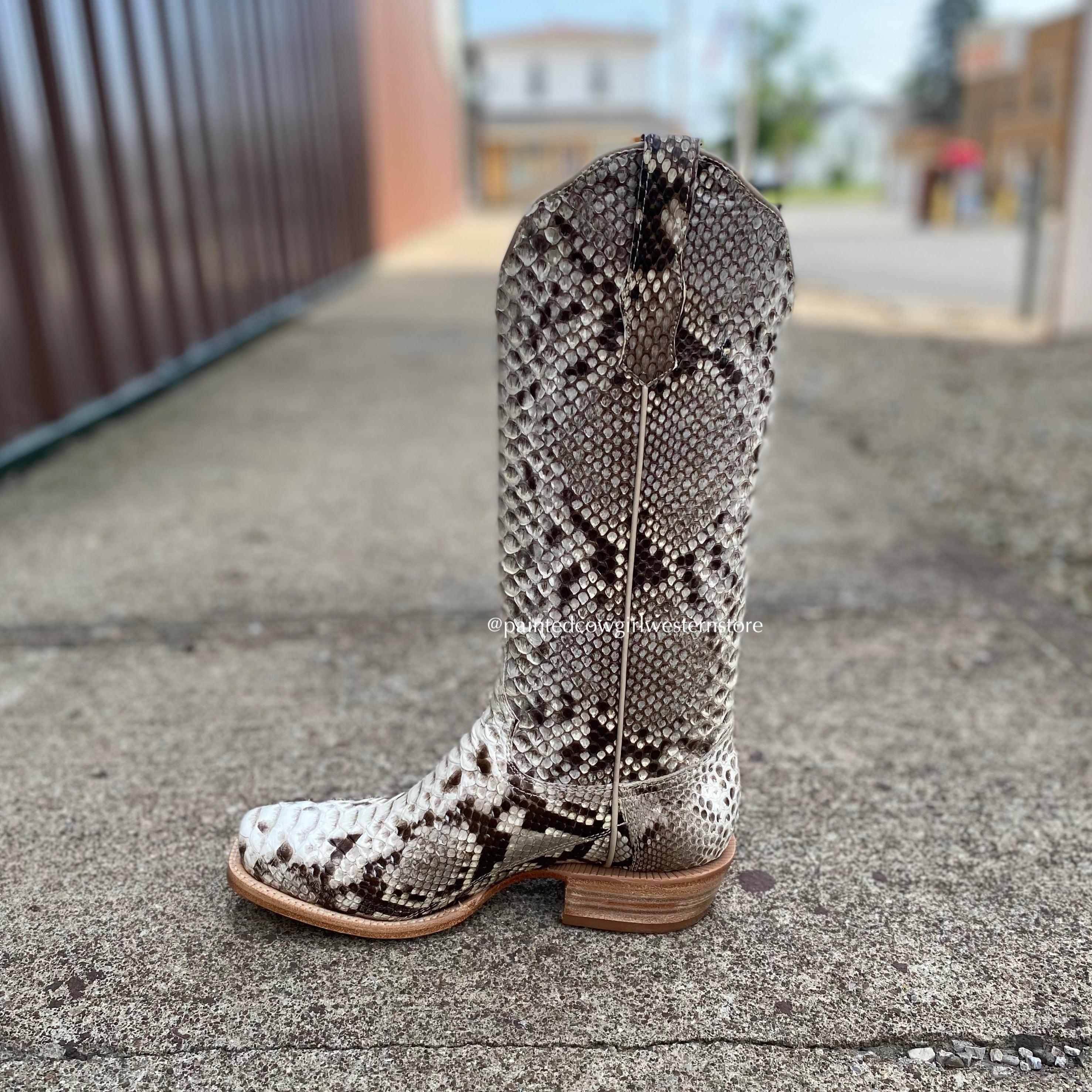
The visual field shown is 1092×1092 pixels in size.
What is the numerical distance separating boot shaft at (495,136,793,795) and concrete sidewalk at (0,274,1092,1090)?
0.25 metres

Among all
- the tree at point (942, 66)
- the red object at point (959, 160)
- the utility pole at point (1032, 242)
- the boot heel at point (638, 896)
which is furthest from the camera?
the tree at point (942, 66)

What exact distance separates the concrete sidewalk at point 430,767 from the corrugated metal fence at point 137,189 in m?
0.88

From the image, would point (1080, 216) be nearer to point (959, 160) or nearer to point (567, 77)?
point (959, 160)

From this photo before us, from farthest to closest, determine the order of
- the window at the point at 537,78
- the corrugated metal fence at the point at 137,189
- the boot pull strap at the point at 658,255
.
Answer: the window at the point at 537,78, the corrugated metal fence at the point at 137,189, the boot pull strap at the point at 658,255

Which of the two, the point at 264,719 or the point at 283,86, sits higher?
the point at 283,86

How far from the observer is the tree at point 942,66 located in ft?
179

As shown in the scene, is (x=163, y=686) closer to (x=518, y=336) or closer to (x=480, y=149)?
(x=518, y=336)

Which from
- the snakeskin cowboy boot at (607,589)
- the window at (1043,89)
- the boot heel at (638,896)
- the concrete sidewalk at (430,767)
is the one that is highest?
the window at (1043,89)

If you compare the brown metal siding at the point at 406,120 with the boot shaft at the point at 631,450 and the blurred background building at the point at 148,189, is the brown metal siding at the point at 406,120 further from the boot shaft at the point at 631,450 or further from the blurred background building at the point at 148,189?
the boot shaft at the point at 631,450

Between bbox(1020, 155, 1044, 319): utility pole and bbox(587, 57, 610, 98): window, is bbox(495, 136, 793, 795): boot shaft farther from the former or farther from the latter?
bbox(587, 57, 610, 98): window

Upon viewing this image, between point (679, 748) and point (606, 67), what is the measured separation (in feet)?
147

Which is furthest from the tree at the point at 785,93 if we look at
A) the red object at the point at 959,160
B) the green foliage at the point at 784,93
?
the red object at the point at 959,160

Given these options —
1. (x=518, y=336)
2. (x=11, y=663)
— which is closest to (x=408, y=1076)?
(x=518, y=336)

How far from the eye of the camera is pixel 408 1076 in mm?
920
